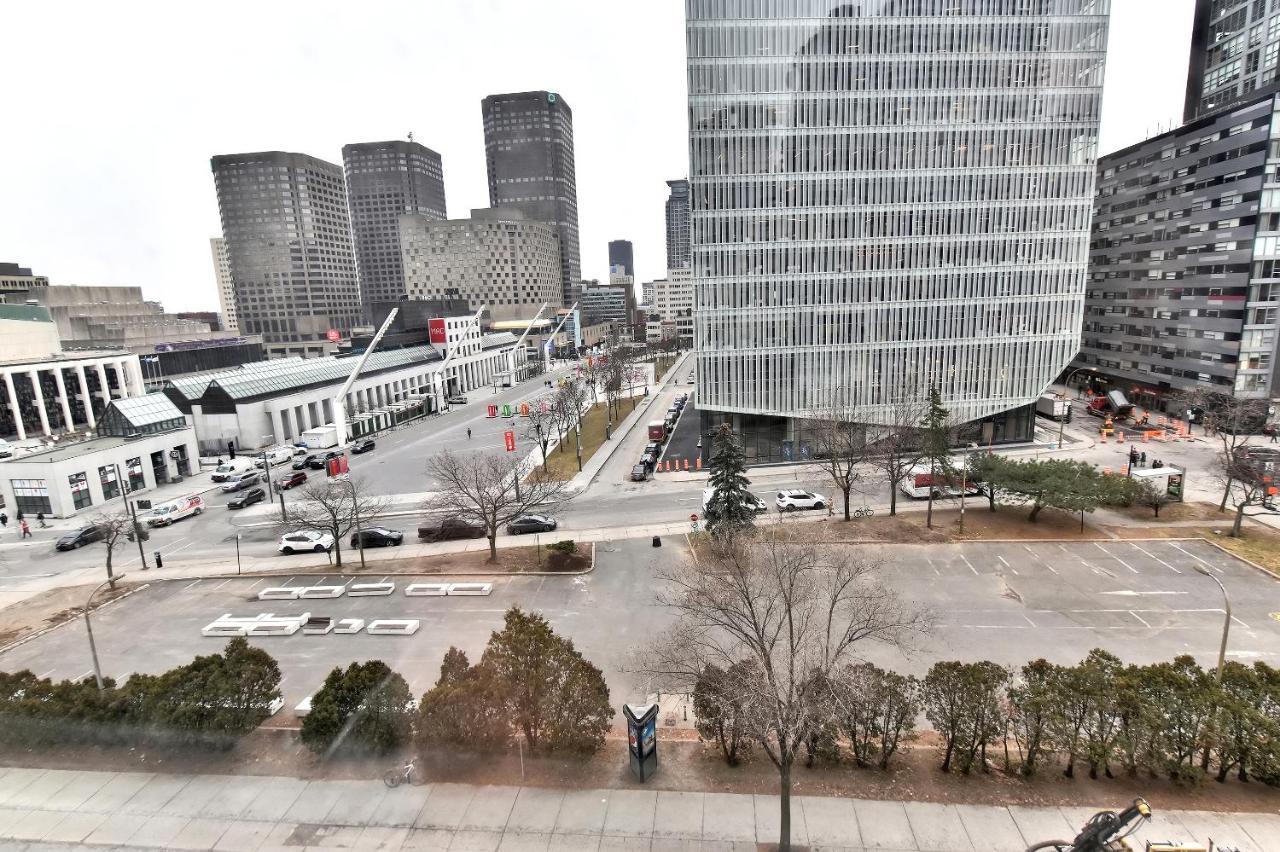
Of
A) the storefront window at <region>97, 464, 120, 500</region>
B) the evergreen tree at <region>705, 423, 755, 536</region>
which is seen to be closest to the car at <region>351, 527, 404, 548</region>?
the evergreen tree at <region>705, 423, 755, 536</region>

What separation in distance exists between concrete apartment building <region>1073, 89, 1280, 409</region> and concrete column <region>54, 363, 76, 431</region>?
13479 centimetres

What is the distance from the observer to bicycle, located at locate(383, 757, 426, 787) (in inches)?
646

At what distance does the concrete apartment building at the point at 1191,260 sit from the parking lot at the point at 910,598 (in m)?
43.3

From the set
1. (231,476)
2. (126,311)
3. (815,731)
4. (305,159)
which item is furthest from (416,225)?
(815,731)

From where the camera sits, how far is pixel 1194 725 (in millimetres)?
15031

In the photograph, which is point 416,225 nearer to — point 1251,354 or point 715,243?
point 715,243

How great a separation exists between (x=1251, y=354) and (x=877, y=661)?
214 ft

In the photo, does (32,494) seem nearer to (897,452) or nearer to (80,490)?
(80,490)

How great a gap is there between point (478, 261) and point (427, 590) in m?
161

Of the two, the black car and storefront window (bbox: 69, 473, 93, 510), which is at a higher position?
storefront window (bbox: 69, 473, 93, 510)

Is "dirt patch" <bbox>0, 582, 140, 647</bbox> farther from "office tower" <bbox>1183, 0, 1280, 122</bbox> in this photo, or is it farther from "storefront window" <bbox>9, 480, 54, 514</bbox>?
"office tower" <bbox>1183, 0, 1280, 122</bbox>

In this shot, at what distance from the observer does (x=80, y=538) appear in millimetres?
39000

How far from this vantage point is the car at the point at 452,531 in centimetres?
3706

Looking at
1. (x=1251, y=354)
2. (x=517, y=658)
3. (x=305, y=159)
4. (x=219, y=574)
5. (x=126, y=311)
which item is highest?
(x=305, y=159)
